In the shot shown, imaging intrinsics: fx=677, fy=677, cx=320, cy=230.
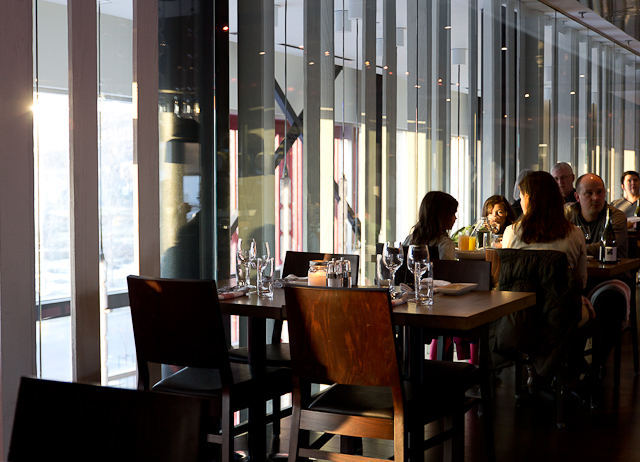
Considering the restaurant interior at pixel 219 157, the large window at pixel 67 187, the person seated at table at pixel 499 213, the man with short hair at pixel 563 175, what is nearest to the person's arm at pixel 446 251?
the restaurant interior at pixel 219 157

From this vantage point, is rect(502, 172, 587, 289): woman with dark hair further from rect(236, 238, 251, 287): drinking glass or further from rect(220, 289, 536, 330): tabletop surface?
rect(236, 238, 251, 287): drinking glass

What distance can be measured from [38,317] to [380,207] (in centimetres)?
274

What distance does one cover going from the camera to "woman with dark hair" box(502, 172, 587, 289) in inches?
144

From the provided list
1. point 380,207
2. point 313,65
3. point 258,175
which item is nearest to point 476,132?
point 380,207

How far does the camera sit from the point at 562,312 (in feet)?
11.1

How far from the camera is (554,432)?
3459 mm

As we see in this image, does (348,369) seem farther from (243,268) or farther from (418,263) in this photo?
(243,268)

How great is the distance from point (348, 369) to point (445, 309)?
46 centimetres

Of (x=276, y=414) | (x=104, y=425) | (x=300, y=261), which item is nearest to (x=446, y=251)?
(x=300, y=261)

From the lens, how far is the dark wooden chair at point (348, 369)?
2.14 m

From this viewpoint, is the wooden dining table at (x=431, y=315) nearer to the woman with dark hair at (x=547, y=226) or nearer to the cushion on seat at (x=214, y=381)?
the cushion on seat at (x=214, y=381)

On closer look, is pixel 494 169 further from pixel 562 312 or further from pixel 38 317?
pixel 38 317

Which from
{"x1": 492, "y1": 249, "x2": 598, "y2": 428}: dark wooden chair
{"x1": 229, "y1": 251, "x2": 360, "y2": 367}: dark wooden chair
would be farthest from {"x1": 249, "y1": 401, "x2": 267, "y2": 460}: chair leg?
{"x1": 492, "y1": 249, "x2": 598, "y2": 428}: dark wooden chair

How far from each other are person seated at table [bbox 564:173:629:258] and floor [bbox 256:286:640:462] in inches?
42.2
